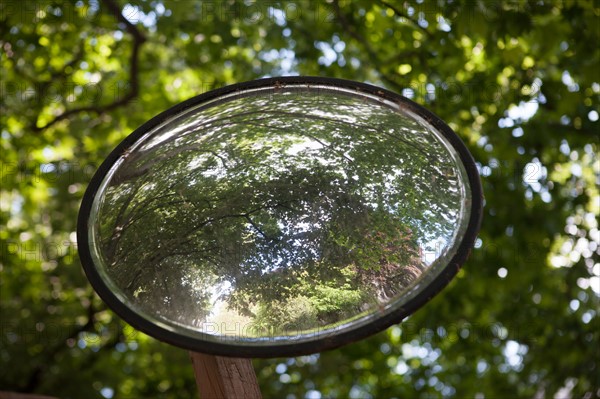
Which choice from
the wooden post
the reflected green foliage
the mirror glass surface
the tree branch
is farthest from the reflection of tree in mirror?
the tree branch

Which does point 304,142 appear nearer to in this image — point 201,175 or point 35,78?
point 201,175

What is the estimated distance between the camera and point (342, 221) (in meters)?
1.34

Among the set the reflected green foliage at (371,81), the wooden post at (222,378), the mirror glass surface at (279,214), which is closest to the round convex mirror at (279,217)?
the mirror glass surface at (279,214)

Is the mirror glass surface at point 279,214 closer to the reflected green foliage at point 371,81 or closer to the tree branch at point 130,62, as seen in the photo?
the reflected green foliage at point 371,81

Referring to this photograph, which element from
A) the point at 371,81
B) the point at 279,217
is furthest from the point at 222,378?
the point at 371,81

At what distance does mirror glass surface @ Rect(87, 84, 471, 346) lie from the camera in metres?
1.26

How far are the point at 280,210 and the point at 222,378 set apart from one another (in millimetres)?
374

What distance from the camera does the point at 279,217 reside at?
134 cm

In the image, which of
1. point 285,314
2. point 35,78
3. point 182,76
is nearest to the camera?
point 285,314

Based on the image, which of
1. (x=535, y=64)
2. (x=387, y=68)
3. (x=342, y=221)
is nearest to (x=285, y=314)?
(x=342, y=221)

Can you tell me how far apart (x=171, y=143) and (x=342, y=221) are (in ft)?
1.37

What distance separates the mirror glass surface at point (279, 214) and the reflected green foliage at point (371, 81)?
164 cm

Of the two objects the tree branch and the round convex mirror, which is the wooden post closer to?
the round convex mirror

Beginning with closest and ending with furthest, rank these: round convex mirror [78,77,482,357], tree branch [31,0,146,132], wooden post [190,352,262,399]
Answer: round convex mirror [78,77,482,357], wooden post [190,352,262,399], tree branch [31,0,146,132]
